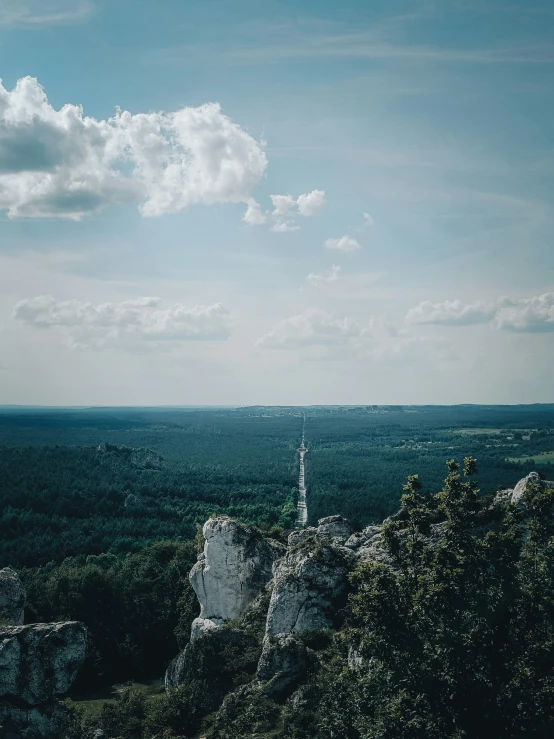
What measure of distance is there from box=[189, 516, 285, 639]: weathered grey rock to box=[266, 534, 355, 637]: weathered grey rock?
30.7ft

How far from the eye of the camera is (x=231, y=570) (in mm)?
40938

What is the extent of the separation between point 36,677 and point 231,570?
20.0 metres

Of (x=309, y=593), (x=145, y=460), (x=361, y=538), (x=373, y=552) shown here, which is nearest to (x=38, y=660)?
(x=309, y=593)

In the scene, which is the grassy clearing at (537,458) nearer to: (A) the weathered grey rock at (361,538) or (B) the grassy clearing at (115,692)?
(A) the weathered grey rock at (361,538)

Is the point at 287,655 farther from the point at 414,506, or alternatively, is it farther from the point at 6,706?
the point at 6,706

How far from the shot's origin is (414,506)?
72.2 feet

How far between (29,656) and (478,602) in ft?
53.2

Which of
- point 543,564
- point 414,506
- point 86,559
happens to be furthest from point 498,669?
point 86,559

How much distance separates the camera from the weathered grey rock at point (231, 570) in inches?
1598

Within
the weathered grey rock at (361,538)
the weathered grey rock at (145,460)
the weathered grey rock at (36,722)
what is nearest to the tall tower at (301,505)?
the weathered grey rock at (145,460)

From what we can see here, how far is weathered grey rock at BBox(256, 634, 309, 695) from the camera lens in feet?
82.7

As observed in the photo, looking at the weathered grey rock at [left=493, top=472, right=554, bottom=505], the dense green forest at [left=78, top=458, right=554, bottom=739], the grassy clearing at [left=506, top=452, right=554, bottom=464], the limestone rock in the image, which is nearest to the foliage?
the limestone rock

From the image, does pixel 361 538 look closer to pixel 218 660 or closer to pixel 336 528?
pixel 336 528

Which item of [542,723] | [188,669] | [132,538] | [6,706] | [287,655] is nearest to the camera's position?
[542,723]
